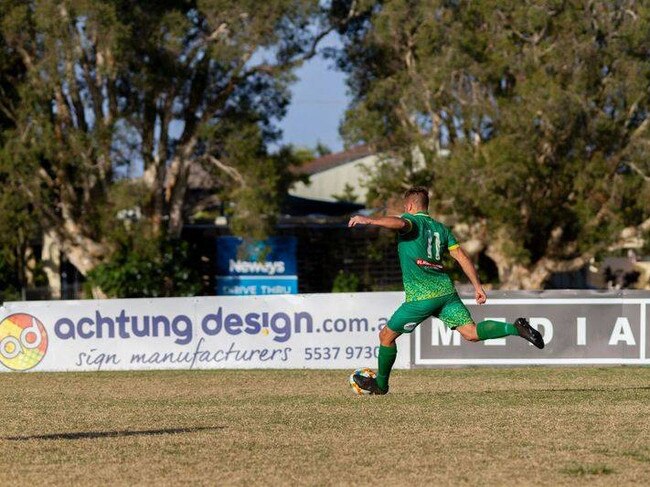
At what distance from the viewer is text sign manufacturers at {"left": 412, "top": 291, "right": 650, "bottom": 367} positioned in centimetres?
1923

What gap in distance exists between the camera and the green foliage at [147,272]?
119 ft

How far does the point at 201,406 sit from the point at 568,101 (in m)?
22.1

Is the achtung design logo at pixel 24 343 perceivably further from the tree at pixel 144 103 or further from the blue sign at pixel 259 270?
the blue sign at pixel 259 270

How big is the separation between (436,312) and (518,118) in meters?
22.8

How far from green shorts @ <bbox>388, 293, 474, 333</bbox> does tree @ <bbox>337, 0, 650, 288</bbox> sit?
22192 mm

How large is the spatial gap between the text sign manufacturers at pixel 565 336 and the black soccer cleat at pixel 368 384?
22.7 feet

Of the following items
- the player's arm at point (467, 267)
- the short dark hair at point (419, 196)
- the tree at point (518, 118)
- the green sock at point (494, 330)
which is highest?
the tree at point (518, 118)

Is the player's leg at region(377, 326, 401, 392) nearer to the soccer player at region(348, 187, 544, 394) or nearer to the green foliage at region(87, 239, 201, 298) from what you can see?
the soccer player at region(348, 187, 544, 394)

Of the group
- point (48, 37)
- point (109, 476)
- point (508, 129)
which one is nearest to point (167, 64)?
point (48, 37)

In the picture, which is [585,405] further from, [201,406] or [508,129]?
[508,129]

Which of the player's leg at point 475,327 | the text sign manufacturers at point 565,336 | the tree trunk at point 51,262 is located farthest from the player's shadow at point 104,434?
the tree trunk at point 51,262

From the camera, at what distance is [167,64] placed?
34.8m

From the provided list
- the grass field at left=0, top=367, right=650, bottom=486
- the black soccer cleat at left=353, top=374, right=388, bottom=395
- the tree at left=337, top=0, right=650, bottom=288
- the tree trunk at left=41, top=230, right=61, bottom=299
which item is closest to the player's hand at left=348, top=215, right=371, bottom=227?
the grass field at left=0, top=367, right=650, bottom=486

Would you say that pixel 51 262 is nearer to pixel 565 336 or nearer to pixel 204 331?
pixel 204 331
